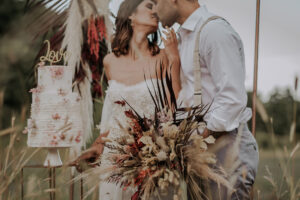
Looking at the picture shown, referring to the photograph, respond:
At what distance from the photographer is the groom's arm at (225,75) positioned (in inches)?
63.1

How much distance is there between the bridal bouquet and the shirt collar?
15.7 inches

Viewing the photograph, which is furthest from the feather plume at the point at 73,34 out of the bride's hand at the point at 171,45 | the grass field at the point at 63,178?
the grass field at the point at 63,178

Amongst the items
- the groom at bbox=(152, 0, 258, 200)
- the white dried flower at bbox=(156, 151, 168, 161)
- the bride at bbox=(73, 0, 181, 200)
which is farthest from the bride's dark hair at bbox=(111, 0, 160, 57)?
the white dried flower at bbox=(156, 151, 168, 161)

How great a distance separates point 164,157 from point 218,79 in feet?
1.36

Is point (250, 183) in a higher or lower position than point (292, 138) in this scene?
lower

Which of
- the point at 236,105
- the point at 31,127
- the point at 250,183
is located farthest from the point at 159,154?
the point at 31,127

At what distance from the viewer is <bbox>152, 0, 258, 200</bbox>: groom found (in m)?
1.61

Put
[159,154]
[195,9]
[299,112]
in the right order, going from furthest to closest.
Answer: [299,112] < [195,9] < [159,154]

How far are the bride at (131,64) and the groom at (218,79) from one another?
429 mm

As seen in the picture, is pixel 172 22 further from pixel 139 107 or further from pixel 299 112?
pixel 299 112

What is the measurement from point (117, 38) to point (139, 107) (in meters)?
0.47

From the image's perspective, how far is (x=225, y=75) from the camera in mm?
1603

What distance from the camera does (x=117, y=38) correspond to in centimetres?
245

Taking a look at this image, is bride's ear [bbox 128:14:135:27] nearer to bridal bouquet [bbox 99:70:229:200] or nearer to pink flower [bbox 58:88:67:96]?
pink flower [bbox 58:88:67:96]
